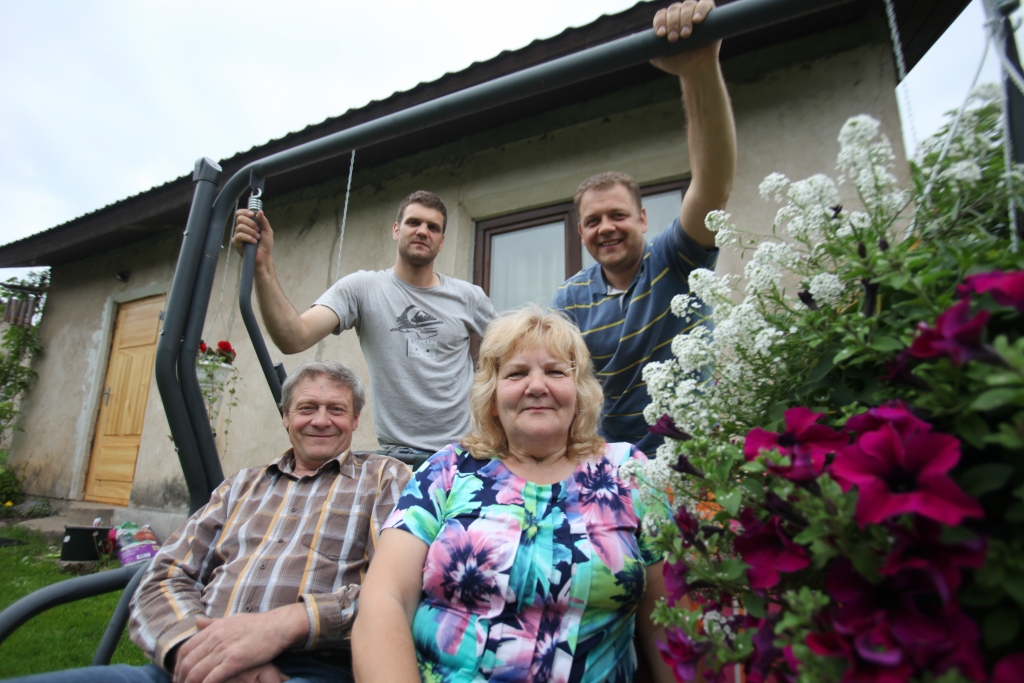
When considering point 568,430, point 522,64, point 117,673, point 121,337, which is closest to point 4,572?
point 121,337

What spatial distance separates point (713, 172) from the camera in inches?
54.0

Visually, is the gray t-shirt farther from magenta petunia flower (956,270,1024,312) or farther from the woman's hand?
magenta petunia flower (956,270,1024,312)

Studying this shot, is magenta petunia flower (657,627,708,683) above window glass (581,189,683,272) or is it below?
below

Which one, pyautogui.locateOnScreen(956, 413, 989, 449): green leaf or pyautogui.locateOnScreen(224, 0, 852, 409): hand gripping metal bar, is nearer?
pyautogui.locateOnScreen(956, 413, 989, 449): green leaf

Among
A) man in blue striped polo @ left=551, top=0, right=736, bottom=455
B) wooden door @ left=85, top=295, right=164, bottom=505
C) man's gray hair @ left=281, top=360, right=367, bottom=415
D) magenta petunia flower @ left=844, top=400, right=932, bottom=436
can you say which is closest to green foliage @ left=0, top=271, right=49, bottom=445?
wooden door @ left=85, top=295, right=164, bottom=505

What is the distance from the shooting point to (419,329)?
244cm

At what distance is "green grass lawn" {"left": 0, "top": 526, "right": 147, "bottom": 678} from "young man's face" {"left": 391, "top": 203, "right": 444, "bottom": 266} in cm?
242

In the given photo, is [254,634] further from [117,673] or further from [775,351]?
[775,351]

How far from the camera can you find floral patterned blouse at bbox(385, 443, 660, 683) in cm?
111

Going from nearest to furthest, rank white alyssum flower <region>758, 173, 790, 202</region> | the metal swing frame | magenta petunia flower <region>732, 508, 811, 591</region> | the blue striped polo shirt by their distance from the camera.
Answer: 1. magenta petunia flower <region>732, 508, 811, 591</region>
2. white alyssum flower <region>758, 173, 790, 202</region>
3. the metal swing frame
4. the blue striped polo shirt

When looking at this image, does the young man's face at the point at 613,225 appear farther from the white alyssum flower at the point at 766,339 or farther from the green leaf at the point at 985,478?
the green leaf at the point at 985,478

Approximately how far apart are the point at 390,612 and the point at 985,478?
104 cm

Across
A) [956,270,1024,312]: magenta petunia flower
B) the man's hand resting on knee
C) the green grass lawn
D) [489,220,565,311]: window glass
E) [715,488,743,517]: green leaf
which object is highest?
[489,220,565,311]: window glass

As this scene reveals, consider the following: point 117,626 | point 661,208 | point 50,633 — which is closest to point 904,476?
point 117,626
